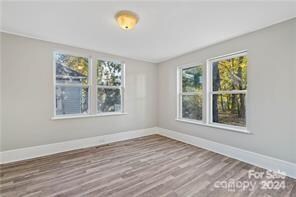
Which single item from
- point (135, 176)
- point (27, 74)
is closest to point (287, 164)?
point (135, 176)

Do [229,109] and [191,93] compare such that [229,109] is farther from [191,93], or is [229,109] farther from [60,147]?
[60,147]

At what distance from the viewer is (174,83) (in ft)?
15.1

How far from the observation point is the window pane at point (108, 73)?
407 centimetres

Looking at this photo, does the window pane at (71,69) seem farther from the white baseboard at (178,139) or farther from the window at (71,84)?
the white baseboard at (178,139)

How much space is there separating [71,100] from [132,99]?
1629 millimetres

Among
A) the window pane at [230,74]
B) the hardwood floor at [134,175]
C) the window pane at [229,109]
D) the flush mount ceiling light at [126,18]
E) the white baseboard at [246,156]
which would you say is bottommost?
the hardwood floor at [134,175]

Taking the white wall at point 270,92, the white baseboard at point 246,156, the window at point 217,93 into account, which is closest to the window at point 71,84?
the window at point 217,93

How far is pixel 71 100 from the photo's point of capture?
144 inches

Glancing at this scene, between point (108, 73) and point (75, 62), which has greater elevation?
point (75, 62)

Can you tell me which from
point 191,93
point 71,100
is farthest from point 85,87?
point 191,93

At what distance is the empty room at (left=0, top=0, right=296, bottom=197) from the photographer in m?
2.20

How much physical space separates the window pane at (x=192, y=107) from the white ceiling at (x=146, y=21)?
4.43ft

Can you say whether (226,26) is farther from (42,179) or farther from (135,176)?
(42,179)

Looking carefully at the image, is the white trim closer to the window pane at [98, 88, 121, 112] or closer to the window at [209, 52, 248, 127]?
the window at [209, 52, 248, 127]
